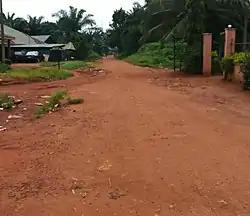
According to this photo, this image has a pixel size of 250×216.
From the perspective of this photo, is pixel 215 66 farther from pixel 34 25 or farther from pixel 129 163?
pixel 34 25

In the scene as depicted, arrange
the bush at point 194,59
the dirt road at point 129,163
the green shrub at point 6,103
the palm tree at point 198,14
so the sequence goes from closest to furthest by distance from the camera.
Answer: the dirt road at point 129,163, the green shrub at point 6,103, the bush at point 194,59, the palm tree at point 198,14

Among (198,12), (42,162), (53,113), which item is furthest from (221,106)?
(198,12)

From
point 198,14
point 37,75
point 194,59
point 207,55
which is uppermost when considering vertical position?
point 198,14

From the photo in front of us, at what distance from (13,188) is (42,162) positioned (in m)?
1.13

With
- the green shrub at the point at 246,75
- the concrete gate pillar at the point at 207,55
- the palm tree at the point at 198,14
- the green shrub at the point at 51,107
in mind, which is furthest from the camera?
the palm tree at the point at 198,14

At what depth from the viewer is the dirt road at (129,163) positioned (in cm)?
440

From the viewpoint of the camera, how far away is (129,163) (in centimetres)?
586

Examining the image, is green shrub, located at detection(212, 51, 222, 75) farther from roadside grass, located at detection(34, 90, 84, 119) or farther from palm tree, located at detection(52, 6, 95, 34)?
palm tree, located at detection(52, 6, 95, 34)

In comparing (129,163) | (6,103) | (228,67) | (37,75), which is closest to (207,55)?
(228,67)

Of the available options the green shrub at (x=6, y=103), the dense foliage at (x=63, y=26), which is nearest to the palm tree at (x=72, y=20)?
the dense foliage at (x=63, y=26)

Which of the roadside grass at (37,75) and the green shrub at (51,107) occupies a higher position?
the green shrub at (51,107)

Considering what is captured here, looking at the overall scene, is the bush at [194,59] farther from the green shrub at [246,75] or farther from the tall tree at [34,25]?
the tall tree at [34,25]

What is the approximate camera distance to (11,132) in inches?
340

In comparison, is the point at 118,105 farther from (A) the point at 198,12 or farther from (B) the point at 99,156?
(A) the point at 198,12
